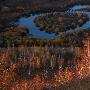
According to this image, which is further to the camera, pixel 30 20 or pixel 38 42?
pixel 30 20

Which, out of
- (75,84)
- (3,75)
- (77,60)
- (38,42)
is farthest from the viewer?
(38,42)

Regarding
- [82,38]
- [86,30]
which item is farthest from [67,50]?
[86,30]

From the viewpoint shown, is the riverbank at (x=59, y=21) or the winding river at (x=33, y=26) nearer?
the winding river at (x=33, y=26)

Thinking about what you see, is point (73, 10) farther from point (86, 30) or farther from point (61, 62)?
point (61, 62)

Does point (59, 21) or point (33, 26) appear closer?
point (33, 26)

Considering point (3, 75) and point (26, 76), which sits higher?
point (3, 75)

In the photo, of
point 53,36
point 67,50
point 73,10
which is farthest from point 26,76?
point 73,10

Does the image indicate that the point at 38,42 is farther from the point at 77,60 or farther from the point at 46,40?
the point at 77,60

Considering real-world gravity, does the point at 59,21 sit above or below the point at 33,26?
below

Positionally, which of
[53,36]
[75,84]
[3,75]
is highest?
[75,84]

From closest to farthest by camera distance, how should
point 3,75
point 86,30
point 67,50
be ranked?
point 3,75 → point 67,50 → point 86,30

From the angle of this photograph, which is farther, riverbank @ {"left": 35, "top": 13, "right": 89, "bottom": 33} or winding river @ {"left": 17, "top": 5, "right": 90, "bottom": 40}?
riverbank @ {"left": 35, "top": 13, "right": 89, "bottom": 33}
